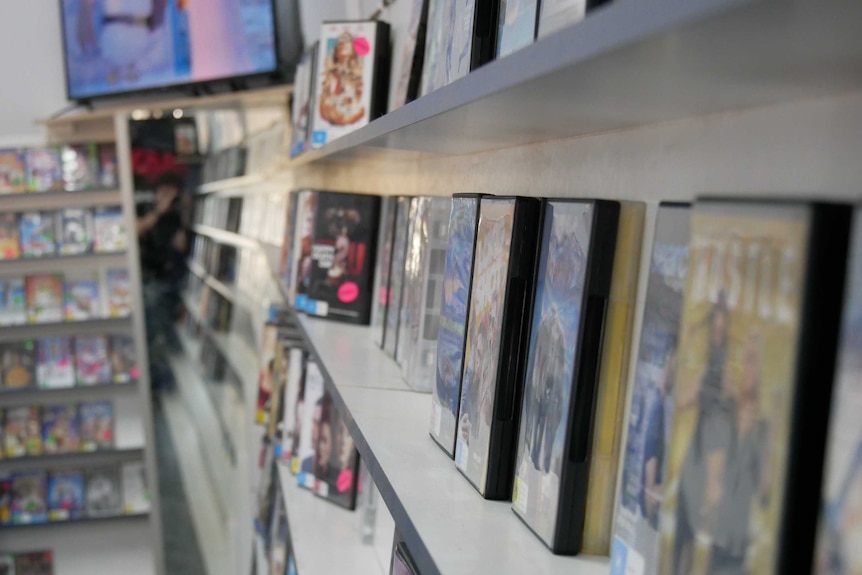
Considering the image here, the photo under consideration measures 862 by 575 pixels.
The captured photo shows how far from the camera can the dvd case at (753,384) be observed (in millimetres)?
455

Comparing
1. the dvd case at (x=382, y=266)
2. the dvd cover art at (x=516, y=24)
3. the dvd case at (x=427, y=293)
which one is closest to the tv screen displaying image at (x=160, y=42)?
the dvd case at (x=382, y=266)

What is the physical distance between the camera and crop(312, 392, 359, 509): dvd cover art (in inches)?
78.8

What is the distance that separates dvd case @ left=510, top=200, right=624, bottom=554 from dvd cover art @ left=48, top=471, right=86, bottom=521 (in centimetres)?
443

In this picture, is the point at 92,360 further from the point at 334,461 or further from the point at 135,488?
the point at 334,461

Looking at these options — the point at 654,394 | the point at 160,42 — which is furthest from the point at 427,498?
the point at 160,42

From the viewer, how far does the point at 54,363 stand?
4.67m

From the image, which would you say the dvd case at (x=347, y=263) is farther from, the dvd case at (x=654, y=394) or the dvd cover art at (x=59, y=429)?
the dvd cover art at (x=59, y=429)

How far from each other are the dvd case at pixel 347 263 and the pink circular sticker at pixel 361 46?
34cm

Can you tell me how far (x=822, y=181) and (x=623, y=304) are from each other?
21 centimetres

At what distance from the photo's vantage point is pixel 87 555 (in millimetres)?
4977

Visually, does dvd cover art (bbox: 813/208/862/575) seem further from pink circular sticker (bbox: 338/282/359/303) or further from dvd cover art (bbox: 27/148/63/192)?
dvd cover art (bbox: 27/148/63/192)

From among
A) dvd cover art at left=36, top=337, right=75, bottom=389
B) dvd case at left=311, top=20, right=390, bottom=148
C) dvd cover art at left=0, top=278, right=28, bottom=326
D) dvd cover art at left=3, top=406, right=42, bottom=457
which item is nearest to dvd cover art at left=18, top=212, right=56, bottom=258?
dvd cover art at left=0, top=278, right=28, bottom=326

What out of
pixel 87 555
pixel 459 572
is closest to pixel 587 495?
pixel 459 572

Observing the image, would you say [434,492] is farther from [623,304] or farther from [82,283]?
[82,283]
